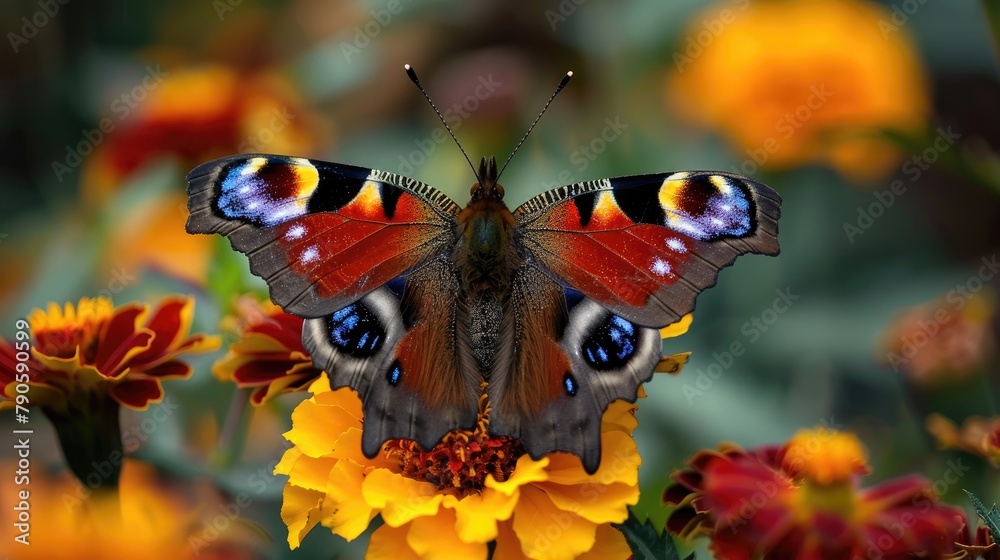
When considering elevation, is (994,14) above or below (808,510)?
above

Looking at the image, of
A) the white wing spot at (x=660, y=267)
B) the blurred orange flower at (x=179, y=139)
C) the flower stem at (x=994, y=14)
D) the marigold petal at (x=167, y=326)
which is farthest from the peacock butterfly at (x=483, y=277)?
the blurred orange flower at (x=179, y=139)

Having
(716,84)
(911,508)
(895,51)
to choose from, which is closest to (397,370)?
(911,508)

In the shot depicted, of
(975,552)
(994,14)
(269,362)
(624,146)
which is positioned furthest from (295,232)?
(624,146)

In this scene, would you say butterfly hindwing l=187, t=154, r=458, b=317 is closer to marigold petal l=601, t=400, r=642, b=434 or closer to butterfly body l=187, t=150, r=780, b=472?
butterfly body l=187, t=150, r=780, b=472

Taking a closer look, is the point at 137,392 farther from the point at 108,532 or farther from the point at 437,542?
the point at 437,542

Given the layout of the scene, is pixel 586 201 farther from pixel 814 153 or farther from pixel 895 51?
pixel 895 51

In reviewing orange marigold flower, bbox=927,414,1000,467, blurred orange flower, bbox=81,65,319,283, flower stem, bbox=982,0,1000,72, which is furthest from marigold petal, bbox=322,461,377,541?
flower stem, bbox=982,0,1000,72
